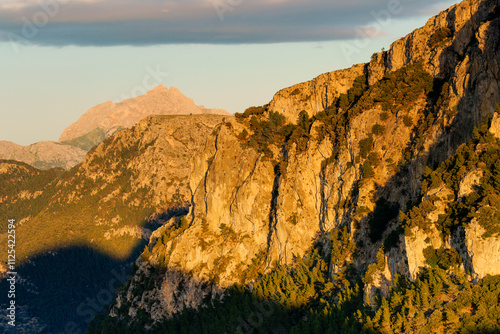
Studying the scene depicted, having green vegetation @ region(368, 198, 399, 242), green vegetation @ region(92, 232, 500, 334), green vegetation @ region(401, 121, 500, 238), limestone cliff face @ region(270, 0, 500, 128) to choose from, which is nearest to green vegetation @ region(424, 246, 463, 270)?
green vegetation @ region(92, 232, 500, 334)

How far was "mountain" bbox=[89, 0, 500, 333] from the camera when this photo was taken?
246 ft

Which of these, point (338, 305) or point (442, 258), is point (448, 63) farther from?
point (338, 305)

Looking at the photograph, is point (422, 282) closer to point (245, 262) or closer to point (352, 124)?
point (352, 124)

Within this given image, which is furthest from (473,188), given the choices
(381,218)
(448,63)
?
(448,63)

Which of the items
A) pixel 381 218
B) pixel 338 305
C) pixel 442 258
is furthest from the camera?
pixel 381 218

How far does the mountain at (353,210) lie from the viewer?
246ft

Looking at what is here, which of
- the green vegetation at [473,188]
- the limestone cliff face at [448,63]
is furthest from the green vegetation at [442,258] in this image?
the limestone cliff face at [448,63]

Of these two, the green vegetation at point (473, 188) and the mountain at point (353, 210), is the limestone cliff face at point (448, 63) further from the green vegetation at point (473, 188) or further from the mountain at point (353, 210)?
the green vegetation at point (473, 188)

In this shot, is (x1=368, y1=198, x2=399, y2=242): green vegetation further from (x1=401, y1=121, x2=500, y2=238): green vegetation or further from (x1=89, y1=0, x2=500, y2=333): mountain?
(x1=401, y1=121, x2=500, y2=238): green vegetation

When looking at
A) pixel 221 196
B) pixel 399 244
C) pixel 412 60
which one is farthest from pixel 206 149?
pixel 399 244

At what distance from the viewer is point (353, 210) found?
340ft

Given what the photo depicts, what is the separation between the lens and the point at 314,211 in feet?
393

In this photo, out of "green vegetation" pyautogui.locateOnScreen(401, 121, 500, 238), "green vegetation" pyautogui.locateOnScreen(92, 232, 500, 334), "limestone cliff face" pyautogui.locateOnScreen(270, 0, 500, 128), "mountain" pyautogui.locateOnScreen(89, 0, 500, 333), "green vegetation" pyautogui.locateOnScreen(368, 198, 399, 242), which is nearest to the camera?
"green vegetation" pyautogui.locateOnScreen(92, 232, 500, 334)

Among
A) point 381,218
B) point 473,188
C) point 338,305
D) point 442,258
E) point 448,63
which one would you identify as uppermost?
point 448,63
